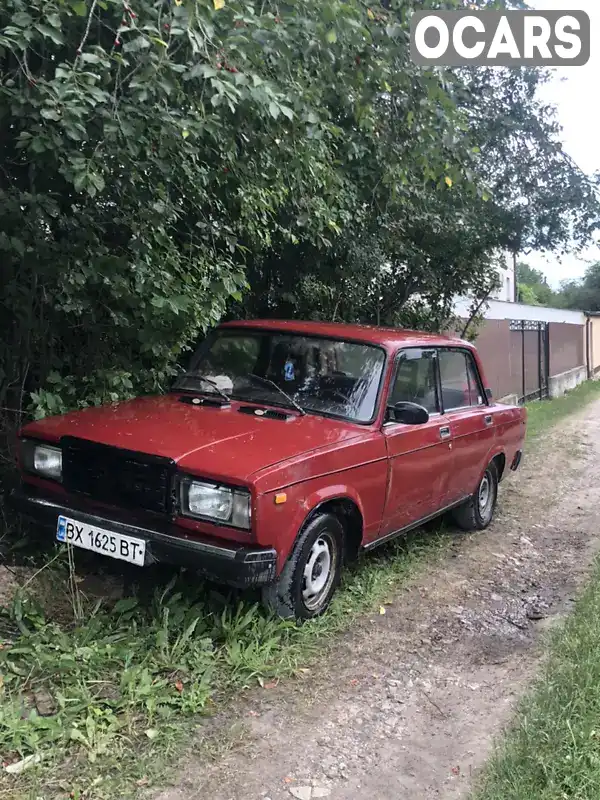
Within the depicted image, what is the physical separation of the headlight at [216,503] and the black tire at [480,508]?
3.09 metres

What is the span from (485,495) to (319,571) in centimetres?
279

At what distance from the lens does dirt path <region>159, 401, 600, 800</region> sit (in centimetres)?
276

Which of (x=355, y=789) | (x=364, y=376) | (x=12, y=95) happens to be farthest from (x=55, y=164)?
(x=355, y=789)

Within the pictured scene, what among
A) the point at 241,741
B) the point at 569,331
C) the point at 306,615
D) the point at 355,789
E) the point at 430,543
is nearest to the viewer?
the point at 355,789

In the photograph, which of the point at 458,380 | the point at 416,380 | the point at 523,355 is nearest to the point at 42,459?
the point at 416,380

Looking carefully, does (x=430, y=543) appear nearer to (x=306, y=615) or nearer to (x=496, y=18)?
(x=306, y=615)

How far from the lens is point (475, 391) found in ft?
19.8

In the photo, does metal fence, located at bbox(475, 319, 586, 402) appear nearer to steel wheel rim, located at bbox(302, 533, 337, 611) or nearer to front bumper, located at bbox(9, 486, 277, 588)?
steel wheel rim, located at bbox(302, 533, 337, 611)

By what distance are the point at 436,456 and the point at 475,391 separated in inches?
49.2

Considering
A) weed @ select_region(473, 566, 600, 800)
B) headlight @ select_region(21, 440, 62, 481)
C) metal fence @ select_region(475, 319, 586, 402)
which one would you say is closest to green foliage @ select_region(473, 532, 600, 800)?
weed @ select_region(473, 566, 600, 800)

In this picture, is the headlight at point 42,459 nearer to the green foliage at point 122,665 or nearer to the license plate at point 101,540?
the license plate at point 101,540

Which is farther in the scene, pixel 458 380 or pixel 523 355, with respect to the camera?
pixel 523 355

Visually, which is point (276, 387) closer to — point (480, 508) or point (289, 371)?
point (289, 371)

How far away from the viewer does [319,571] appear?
4051mm
